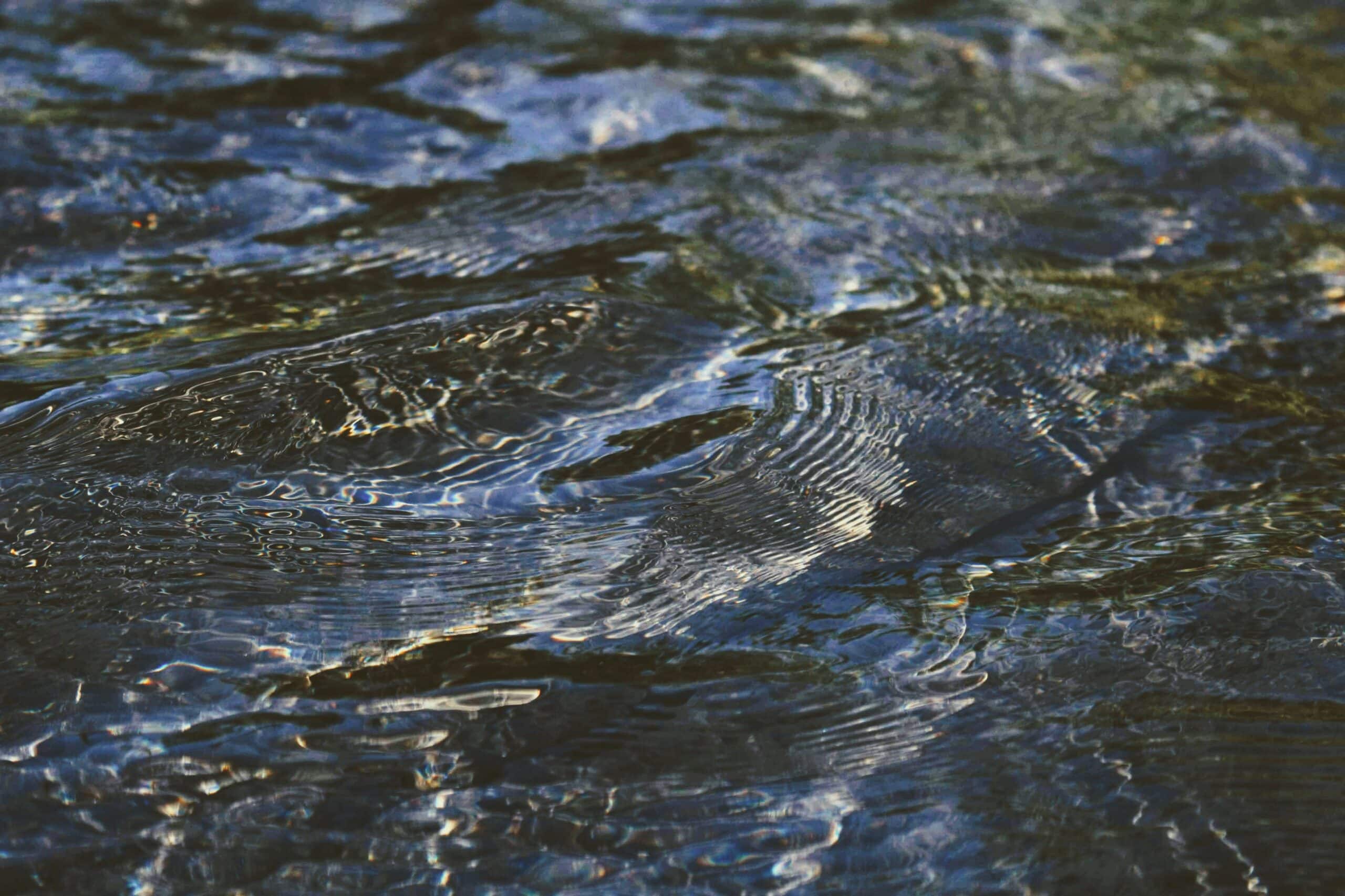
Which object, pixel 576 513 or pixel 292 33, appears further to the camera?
pixel 292 33

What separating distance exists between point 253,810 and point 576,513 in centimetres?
79

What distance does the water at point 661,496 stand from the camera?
1712mm

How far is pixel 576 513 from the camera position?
227 centimetres

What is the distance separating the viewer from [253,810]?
1692 mm

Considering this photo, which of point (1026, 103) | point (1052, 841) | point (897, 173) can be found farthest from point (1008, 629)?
point (1026, 103)

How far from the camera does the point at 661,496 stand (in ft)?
7.64

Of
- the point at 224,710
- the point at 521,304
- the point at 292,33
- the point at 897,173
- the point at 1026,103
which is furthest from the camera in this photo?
the point at 292,33

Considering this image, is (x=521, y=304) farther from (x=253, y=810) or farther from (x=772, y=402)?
(x=253, y=810)

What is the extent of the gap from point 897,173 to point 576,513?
6.82ft

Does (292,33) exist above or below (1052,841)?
above

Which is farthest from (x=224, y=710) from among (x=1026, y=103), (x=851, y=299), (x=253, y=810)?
(x=1026, y=103)

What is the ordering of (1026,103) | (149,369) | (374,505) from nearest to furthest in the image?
1. (374,505)
2. (149,369)
3. (1026,103)

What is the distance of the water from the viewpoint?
1.71m

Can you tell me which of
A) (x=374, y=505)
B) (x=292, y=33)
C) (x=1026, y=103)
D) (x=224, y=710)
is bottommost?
(x=224, y=710)
